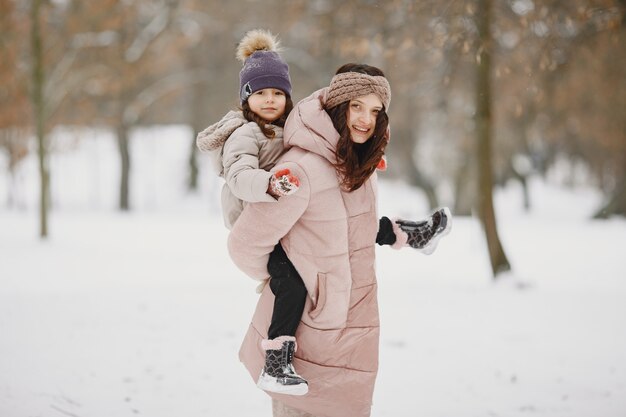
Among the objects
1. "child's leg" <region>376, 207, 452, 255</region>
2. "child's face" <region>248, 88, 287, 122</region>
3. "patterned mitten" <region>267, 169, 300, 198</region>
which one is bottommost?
"child's leg" <region>376, 207, 452, 255</region>

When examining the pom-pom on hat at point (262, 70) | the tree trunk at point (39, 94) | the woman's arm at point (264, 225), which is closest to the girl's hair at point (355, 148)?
the woman's arm at point (264, 225)

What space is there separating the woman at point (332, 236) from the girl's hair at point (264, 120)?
0.09m

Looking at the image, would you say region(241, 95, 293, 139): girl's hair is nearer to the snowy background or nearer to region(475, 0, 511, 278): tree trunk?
the snowy background

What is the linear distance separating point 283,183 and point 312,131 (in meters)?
0.31

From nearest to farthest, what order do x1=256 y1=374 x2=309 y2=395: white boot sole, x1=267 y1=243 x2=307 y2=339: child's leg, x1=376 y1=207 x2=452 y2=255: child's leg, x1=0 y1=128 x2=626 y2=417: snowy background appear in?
x1=256 y1=374 x2=309 y2=395: white boot sole → x1=267 y1=243 x2=307 y2=339: child's leg → x1=376 y1=207 x2=452 y2=255: child's leg → x1=0 y1=128 x2=626 y2=417: snowy background

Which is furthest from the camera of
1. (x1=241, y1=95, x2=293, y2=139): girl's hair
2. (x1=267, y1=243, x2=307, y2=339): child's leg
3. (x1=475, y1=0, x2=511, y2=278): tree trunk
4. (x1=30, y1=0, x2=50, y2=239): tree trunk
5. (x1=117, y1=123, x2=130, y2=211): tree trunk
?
(x1=117, y1=123, x2=130, y2=211): tree trunk

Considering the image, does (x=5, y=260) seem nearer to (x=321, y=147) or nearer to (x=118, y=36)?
(x=321, y=147)

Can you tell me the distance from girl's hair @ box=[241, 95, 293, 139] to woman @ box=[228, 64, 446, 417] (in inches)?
3.5

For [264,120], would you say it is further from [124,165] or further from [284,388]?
[124,165]

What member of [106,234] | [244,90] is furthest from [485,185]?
[106,234]

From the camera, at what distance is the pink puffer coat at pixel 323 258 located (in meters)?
2.30

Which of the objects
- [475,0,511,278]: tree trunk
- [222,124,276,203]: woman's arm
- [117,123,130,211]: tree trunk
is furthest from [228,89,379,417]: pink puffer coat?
[117,123,130,211]: tree trunk

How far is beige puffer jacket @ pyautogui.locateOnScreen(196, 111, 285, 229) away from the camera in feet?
7.14

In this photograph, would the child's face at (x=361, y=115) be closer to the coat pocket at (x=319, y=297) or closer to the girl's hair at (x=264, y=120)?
the girl's hair at (x=264, y=120)
